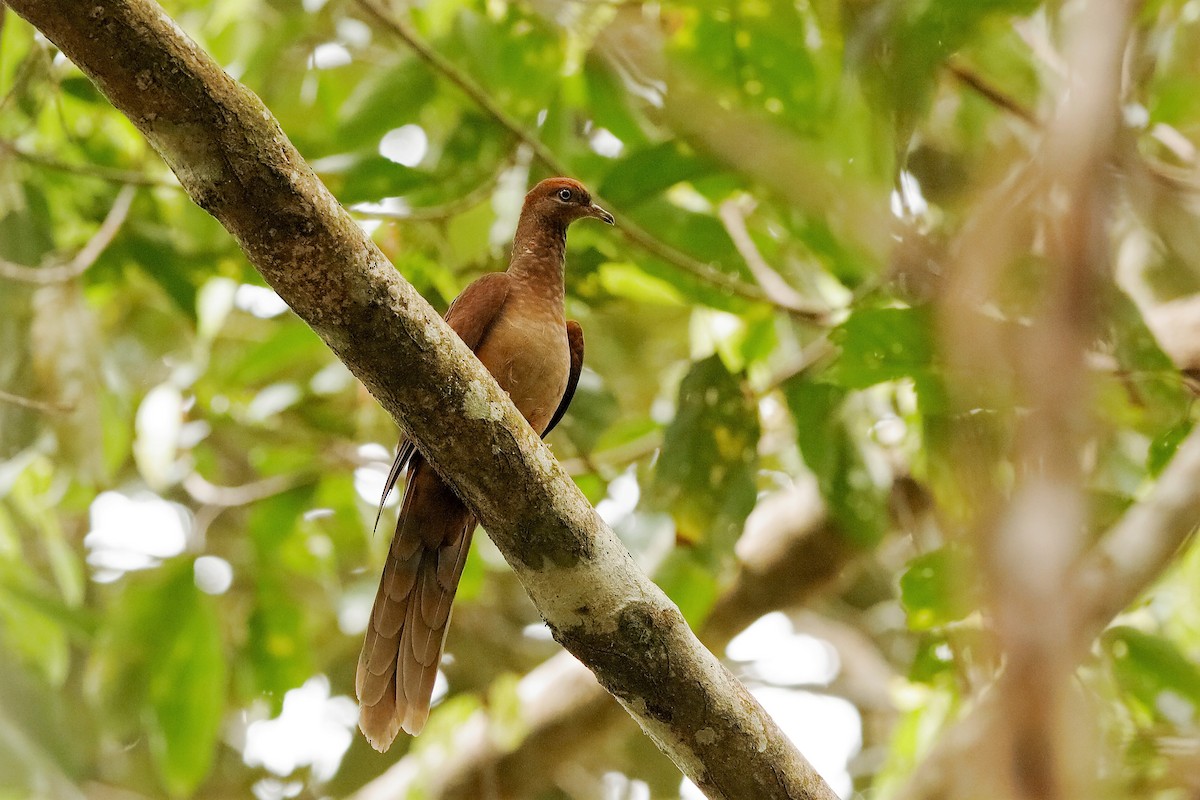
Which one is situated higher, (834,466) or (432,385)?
(432,385)

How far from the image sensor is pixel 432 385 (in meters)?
2.38

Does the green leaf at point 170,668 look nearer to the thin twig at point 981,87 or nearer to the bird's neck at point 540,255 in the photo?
the bird's neck at point 540,255

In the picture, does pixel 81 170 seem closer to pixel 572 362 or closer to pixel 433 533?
pixel 572 362

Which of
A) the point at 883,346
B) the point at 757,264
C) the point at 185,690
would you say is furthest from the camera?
the point at 185,690

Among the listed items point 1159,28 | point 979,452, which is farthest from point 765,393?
point 979,452

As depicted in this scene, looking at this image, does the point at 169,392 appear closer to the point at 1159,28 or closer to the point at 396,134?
the point at 396,134

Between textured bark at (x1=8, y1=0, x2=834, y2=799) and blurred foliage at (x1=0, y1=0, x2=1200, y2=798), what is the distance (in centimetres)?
99

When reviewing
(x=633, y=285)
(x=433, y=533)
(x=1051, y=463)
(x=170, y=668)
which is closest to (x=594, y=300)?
(x=633, y=285)

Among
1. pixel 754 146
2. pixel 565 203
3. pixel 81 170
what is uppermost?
pixel 754 146

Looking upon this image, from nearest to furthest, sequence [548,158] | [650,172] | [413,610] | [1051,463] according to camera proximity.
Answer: [1051,463] → [413,610] → [650,172] → [548,158]

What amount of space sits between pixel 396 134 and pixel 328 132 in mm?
372

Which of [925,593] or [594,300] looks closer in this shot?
[925,593]

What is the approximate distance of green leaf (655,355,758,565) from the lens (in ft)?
13.8

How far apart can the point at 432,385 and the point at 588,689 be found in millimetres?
2862
